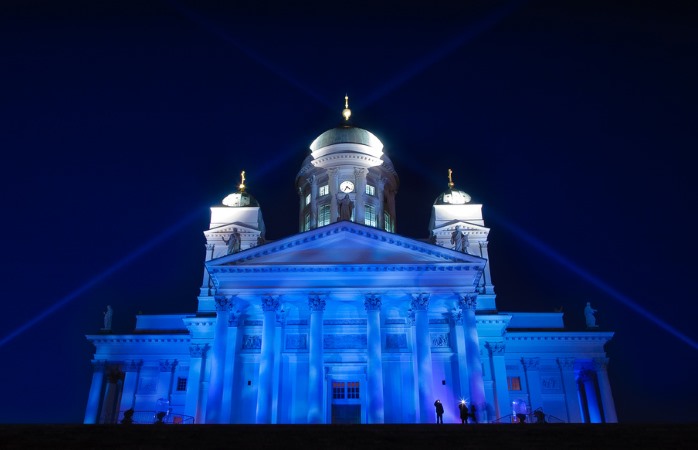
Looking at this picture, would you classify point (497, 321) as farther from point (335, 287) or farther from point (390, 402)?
point (335, 287)

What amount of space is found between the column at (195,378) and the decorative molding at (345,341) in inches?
313

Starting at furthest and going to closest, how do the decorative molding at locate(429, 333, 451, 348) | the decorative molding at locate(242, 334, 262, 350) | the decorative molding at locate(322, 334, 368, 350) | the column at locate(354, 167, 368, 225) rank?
the column at locate(354, 167, 368, 225) < the decorative molding at locate(429, 333, 451, 348) < the decorative molding at locate(242, 334, 262, 350) < the decorative molding at locate(322, 334, 368, 350)

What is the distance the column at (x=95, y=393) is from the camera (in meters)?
35.3

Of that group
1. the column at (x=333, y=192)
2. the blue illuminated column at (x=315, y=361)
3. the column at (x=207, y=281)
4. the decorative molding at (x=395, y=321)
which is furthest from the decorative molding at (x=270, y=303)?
the column at (x=333, y=192)

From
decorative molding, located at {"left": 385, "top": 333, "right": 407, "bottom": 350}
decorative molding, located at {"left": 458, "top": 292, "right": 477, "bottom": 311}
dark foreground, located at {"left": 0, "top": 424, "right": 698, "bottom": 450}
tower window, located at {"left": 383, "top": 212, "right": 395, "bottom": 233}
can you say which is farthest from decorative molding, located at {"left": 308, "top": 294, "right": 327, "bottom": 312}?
tower window, located at {"left": 383, "top": 212, "right": 395, "bottom": 233}

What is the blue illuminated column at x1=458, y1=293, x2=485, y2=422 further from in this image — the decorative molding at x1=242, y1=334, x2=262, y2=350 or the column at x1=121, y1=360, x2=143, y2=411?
the column at x1=121, y1=360, x2=143, y2=411

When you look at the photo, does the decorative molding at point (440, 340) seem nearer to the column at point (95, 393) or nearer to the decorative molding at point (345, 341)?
the decorative molding at point (345, 341)

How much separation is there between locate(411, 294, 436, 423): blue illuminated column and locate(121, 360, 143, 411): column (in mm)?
18598

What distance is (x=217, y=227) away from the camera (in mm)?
39125

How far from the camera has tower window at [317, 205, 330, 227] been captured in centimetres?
3984

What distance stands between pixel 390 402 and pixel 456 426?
1196 cm

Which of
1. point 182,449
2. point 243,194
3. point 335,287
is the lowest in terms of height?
point 182,449

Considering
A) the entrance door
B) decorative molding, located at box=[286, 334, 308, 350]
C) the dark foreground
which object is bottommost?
the dark foreground

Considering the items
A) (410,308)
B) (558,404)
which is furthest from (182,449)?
(558,404)
